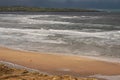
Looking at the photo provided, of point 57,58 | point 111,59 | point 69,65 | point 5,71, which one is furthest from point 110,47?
point 5,71

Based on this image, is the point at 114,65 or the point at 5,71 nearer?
the point at 5,71

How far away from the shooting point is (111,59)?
14.5 m

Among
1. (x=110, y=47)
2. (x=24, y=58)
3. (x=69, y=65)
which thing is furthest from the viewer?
(x=110, y=47)

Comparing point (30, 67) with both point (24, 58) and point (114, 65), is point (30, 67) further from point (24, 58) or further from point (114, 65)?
point (114, 65)

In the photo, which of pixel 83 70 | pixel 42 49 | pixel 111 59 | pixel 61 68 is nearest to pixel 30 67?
pixel 61 68

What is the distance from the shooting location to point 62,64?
505 inches

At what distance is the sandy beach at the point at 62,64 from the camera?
1150 centimetres

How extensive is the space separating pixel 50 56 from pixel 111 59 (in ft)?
9.57

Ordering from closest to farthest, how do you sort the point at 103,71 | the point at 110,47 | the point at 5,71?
the point at 5,71, the point at 103,71, the point at 110,47

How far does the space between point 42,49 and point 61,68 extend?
18.1 feet

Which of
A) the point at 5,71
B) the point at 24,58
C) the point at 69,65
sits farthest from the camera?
the point at 24,58

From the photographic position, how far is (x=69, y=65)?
41.4ft

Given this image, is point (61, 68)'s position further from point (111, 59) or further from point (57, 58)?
point (111, 59)

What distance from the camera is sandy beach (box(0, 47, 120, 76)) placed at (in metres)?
11.5
